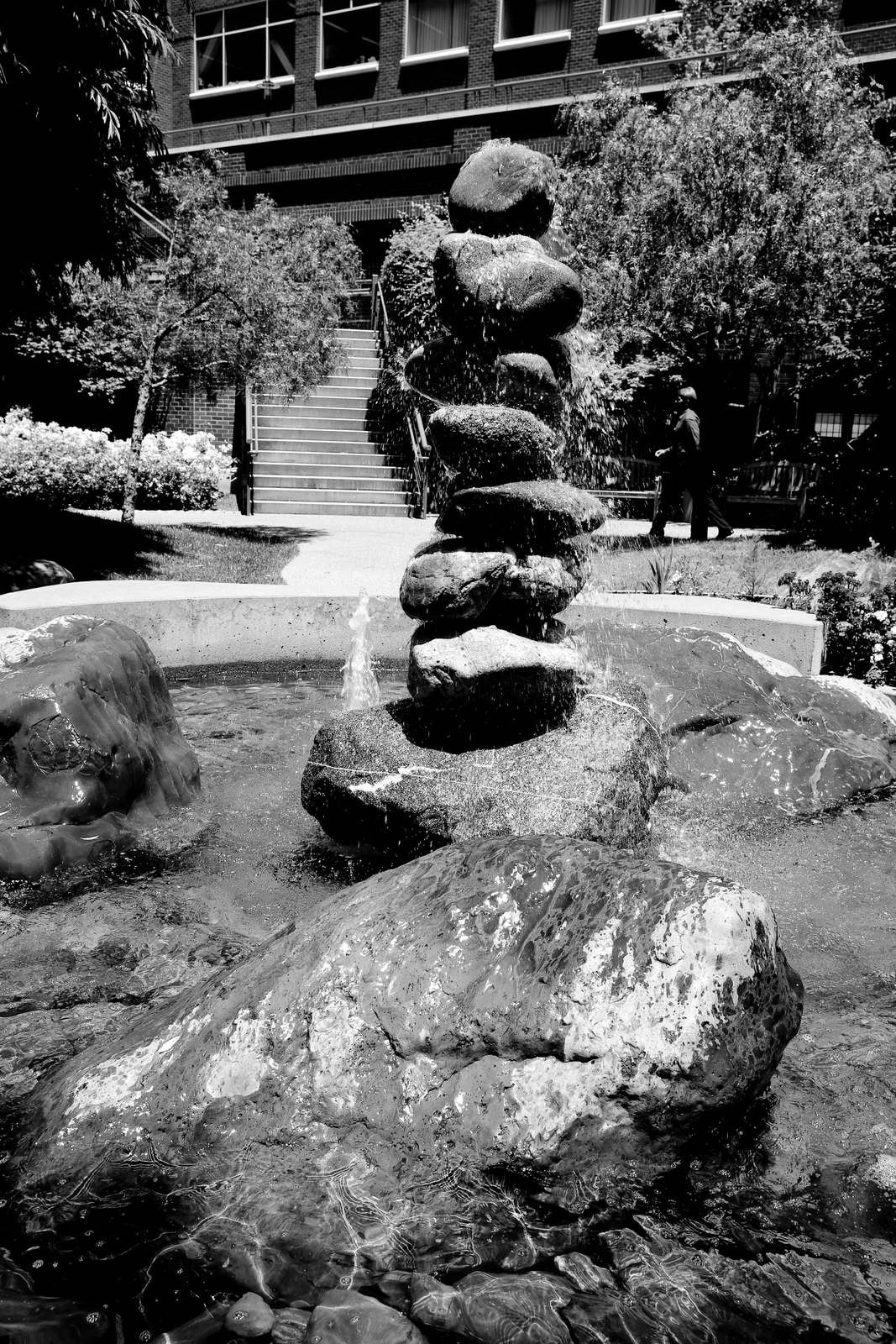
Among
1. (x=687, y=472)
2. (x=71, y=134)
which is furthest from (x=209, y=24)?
(x=687, y=472)

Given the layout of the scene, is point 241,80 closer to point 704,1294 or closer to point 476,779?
point 476,779

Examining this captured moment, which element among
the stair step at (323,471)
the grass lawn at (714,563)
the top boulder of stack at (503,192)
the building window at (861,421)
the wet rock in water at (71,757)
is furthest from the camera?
the building window at (861,421)

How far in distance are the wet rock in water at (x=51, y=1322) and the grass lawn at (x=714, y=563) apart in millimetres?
7631

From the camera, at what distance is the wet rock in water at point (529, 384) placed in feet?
16.1

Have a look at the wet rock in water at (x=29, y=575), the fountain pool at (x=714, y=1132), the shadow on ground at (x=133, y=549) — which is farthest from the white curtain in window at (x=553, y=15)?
the fountain pool at (x=714, y=1132)

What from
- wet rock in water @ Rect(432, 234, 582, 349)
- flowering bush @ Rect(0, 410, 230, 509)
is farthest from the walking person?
wet rock in water @ Rect(432, 234, 582, 349)

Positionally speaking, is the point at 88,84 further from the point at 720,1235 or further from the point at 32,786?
the point at 720,1235

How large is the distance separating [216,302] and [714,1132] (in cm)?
1399

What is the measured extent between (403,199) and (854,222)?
48.7 feet

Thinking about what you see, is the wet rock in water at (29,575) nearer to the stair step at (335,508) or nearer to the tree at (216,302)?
the tree at (216,302)

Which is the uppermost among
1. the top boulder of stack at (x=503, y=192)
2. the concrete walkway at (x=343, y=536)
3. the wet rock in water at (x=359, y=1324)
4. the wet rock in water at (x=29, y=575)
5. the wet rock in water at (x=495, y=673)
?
the top boulder of stack at (x=503, y=192)

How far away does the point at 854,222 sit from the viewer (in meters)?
14.4

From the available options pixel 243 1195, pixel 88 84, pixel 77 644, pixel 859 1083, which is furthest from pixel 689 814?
pixel 88 84

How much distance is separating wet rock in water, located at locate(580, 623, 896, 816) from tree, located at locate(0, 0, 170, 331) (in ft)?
27.0
